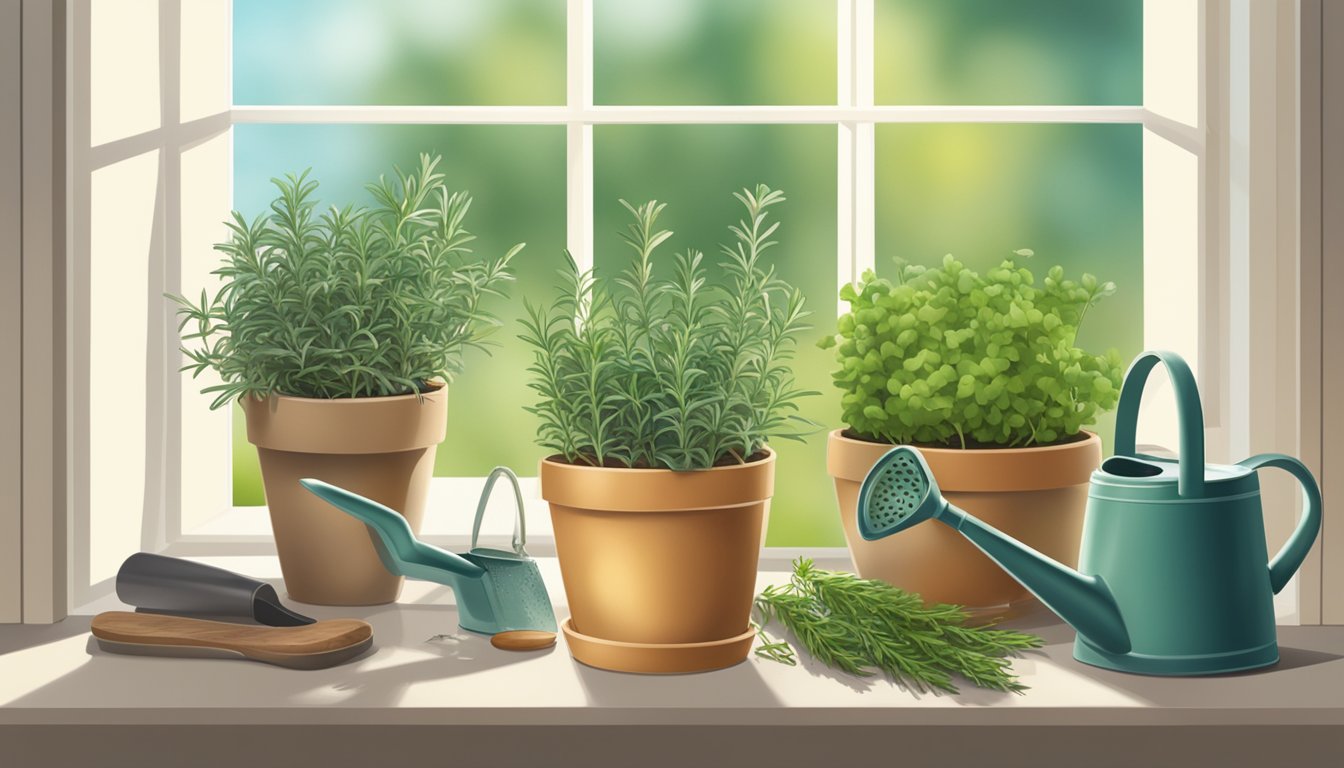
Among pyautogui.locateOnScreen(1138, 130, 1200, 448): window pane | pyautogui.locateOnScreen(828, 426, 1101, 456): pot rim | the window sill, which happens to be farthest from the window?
the window sill

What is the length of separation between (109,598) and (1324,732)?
1093 millimetres

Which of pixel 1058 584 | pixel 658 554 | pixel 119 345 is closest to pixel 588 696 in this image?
pixel 658 554

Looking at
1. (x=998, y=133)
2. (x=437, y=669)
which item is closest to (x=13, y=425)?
(x=437, y=669)

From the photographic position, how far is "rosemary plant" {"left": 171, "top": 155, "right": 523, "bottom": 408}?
3.52 ft

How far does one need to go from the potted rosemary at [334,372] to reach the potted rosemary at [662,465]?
196 mm

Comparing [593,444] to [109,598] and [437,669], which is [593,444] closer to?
[437,669]

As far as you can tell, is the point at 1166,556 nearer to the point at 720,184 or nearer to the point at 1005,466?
the point at 1005,466

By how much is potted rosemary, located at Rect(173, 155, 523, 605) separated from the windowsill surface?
165 millimetres

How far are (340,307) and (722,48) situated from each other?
581 mm

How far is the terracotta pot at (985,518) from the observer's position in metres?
1.00

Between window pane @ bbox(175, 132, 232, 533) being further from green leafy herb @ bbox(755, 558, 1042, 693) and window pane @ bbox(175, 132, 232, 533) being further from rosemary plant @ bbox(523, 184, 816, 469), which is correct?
green leafy herb @ bbox(755, 558, 1042, 693)

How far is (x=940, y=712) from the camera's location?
0.82 metres

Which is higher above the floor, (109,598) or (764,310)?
(764,310)

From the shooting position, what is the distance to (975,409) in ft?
3.32
